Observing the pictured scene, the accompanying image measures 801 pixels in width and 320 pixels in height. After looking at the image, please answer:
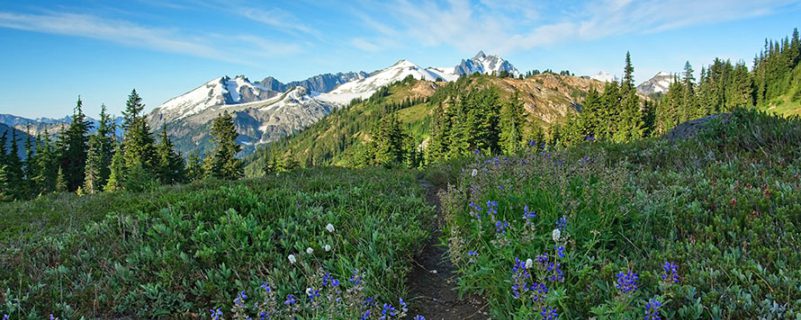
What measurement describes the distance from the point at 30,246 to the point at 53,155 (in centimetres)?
6089

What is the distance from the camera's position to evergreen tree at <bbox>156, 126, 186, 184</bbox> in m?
49.6

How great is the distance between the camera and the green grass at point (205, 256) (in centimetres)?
444

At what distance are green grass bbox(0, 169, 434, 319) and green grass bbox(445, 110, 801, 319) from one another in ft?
3.59

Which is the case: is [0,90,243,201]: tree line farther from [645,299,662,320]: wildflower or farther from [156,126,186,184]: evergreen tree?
[645,299,662,320]: wildflower

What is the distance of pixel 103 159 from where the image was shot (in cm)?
5744

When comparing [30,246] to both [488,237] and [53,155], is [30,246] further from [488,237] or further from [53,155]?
[53,155]

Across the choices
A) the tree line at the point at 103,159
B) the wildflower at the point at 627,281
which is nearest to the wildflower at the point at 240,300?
the wildflower at the point at 627,281

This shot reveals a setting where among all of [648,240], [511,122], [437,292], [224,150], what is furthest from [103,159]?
[648,240]

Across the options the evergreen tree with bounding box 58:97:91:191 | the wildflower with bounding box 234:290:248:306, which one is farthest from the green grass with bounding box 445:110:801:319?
the evergreen tree with bounding box 58:97:91:191

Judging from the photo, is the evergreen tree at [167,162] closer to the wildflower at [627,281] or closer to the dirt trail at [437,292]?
the dirt trail at [437,292]

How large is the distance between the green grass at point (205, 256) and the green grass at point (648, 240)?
110 centimetres

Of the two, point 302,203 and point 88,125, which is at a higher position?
point 88,125

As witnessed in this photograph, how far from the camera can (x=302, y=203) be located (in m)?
7.26

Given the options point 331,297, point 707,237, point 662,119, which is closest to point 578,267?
point 707,237
